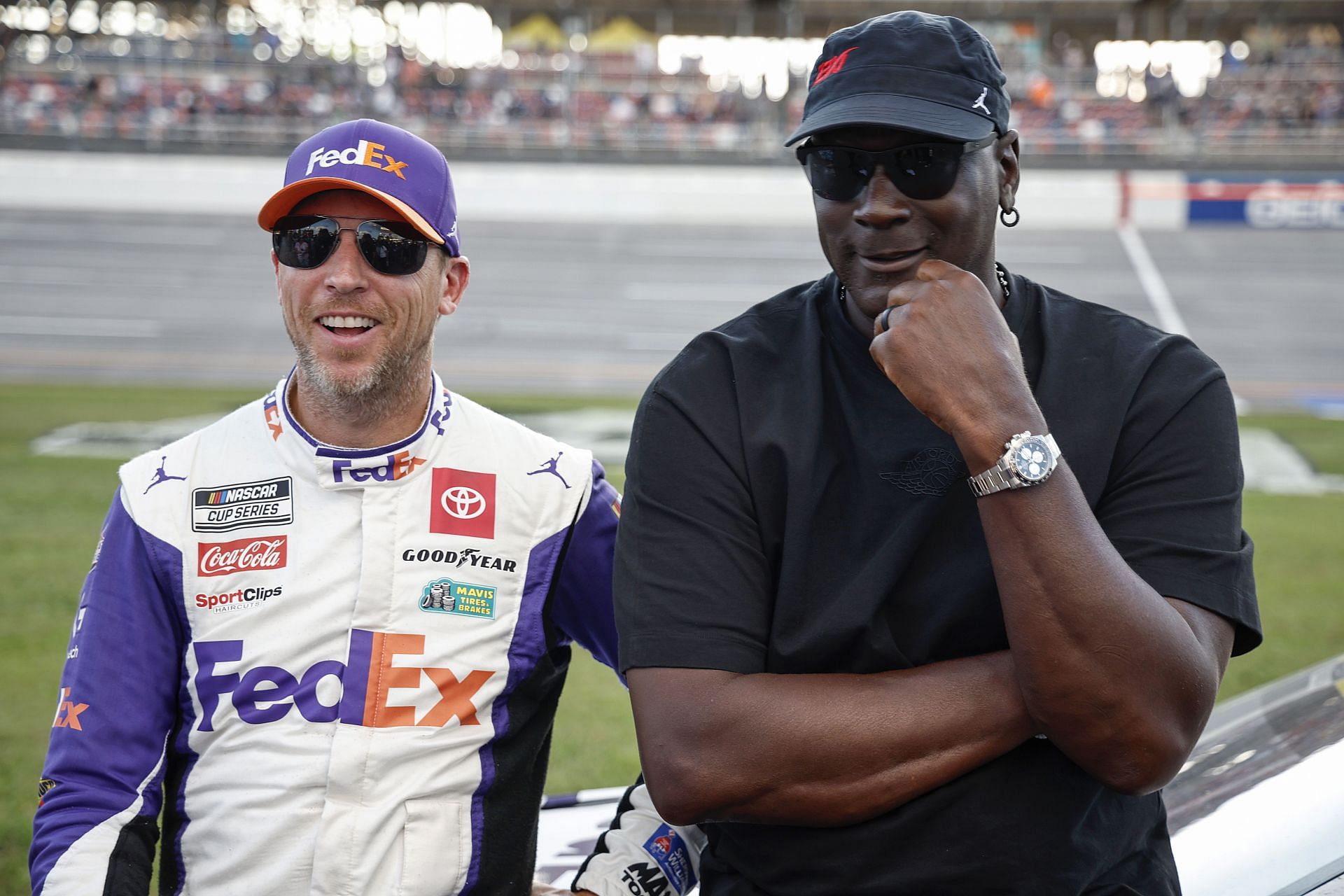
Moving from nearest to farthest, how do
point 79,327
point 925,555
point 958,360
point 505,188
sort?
point 958,360
point 925,555
point 79,327
point 505,188

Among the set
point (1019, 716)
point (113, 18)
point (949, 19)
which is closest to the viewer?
point (1019, 716)

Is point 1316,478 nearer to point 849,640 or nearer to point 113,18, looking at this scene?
point 849,640

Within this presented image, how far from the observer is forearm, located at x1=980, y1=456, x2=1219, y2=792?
60.4 inches

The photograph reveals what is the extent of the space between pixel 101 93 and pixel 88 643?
124 feet

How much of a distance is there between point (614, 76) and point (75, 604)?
34034mm

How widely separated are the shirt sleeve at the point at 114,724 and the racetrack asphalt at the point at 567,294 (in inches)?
616

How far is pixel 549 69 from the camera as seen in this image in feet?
124

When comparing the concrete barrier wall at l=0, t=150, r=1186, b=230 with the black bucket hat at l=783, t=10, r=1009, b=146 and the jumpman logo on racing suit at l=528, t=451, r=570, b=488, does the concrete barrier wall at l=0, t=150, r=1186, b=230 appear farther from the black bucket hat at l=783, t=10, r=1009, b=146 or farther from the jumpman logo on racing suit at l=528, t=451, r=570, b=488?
the black bucket hat at l=783, t=10, r=1009, b=146

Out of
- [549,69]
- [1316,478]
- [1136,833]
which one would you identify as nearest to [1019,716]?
[1136,833]

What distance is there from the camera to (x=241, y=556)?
2.18m

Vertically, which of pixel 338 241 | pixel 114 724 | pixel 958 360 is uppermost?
pixel 338 241

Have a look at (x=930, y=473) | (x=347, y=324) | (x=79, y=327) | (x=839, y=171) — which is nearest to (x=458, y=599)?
(x=347, y=324)

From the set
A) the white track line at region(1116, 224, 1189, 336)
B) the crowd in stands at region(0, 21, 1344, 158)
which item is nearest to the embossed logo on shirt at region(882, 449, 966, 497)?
the white track line at region(1116, 224, 1189, 336)

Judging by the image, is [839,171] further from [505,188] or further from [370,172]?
[505,188]
